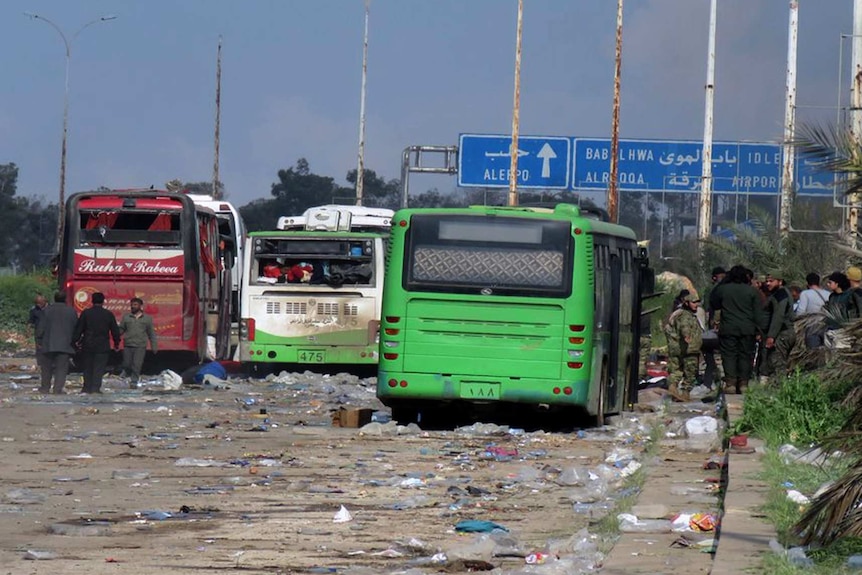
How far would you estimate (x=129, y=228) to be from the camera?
32.5m

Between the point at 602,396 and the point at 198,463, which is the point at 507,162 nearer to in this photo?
the point at 602,396

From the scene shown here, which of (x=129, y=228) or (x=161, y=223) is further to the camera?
(x=129, y=228)

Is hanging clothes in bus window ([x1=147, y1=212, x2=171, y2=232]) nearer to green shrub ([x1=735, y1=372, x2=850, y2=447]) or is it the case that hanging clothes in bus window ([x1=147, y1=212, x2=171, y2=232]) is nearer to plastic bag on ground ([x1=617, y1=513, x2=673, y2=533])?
green shrub ([x1=735, y1=372, x2=850, y2=447])

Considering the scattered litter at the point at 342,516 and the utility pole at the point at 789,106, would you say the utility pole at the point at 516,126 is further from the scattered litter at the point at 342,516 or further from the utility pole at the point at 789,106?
the scattered litter at the point at 342,516

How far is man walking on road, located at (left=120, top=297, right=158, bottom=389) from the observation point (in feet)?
96.7

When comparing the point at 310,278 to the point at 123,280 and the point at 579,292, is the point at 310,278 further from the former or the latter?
the point at 579,292

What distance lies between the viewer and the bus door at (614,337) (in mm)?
21516

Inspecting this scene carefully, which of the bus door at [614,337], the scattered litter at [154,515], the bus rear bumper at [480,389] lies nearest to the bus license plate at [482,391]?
the bus rear bumper at [480,389]

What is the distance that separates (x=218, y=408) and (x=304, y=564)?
14905 millimetres

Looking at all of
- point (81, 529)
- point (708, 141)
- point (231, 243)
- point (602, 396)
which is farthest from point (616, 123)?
point (81, 529)

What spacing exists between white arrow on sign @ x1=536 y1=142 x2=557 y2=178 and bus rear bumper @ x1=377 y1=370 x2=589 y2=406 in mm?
29614

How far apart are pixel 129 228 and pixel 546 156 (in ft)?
61.7

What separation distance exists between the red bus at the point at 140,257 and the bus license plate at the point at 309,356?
7.99 feet

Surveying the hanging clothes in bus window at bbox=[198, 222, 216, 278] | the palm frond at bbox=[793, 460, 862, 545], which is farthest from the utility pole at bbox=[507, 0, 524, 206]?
the palm frond at bbox=[793, 460, 862, 545]
